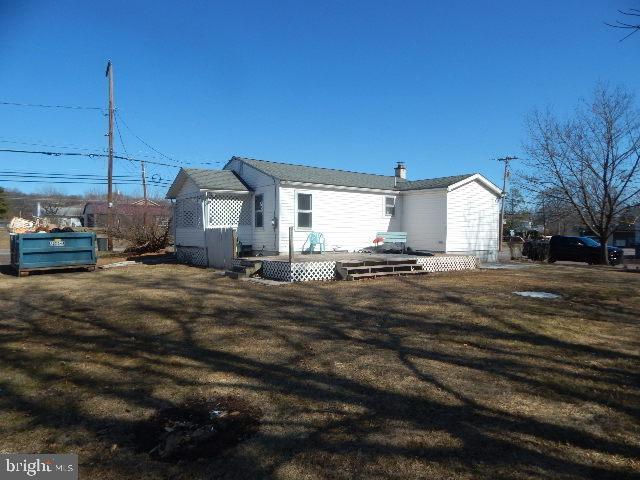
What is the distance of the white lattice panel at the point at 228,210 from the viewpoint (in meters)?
16.2

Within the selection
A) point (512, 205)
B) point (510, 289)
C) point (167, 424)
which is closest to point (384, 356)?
point (167, 424)

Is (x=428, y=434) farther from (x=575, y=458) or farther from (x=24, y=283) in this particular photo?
(x=24, y=283)

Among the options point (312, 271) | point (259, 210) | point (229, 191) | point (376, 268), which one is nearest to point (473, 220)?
point (376, 268)

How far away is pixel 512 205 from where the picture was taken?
196 feet

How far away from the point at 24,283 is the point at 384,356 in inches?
457

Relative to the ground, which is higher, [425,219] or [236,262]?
[425,219]

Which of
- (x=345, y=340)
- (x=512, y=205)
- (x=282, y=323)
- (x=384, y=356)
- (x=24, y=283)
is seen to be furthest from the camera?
(x=512, y=205)

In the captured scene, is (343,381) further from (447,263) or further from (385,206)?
(385,206)

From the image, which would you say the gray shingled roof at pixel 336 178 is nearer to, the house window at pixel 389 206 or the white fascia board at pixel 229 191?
the house window at pixel 389 206

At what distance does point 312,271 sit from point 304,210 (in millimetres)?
3936

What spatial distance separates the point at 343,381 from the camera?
448cm

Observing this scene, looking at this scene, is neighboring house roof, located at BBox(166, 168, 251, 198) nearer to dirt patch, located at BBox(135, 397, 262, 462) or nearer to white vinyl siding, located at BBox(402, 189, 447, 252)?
white vinyl siding, located at BBox(402, 189, 447, 252)

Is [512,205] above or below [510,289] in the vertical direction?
above

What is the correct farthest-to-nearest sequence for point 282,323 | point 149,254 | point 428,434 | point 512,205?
point 512,205, point 149,254, point 282,323, point 428,434
